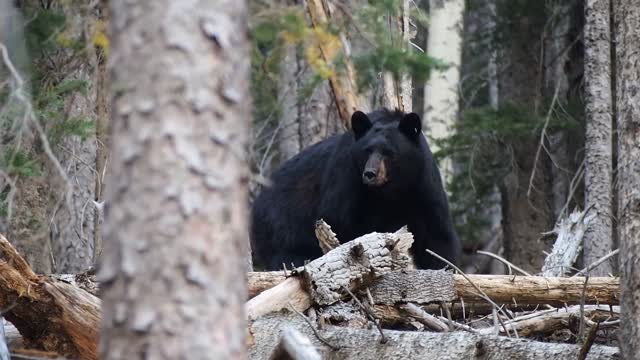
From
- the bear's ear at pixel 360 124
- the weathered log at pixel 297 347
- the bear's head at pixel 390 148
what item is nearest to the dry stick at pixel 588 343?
the weathered log at pixel 297 347

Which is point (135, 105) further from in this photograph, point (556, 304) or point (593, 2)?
point (593, 2)

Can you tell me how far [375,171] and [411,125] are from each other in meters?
0.68

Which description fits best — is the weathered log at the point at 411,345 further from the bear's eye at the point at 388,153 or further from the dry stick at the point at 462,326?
the bear's eye at the point at 388,153

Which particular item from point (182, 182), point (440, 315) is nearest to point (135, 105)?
point (182, 182)

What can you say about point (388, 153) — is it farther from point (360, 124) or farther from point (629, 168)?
point (629, 168)

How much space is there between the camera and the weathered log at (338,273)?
7336 millimetres

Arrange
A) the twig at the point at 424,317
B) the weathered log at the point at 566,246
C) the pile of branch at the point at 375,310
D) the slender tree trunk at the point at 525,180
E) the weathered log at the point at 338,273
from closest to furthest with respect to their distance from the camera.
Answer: the pile of branch at the point at 375,310 < the twig at the point at 424,317 < the weathered log at the point at 338,273 < the weathered log at the point at 566,246 < the slender tree trunk at the point at 525,180

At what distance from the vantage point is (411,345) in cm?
652

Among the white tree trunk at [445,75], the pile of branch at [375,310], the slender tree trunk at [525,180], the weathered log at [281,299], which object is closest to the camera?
the pile of branch at [375,310]

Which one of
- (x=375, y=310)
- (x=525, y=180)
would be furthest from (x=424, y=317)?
(x=525, y=180)

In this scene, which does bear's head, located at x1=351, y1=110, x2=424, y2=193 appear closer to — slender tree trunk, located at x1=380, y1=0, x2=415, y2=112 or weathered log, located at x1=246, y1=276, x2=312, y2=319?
slender tree trunk, located at x1=380, y1=0, x2=415, y2=112

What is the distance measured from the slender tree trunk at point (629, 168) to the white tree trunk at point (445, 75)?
13.8 metres

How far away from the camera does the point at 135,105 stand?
3.69m

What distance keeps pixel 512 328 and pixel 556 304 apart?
3.65 ft
